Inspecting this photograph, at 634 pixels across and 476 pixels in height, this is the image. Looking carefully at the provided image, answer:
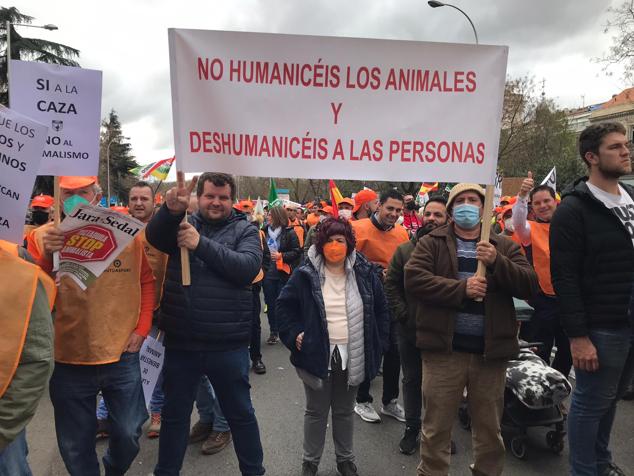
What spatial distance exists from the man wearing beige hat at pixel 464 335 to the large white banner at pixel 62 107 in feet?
6.44

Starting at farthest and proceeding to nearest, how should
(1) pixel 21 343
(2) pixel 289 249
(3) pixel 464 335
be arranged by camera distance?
(2) pixel 289 249 < (3) pixel 464 335 < (1) pixel 21 343

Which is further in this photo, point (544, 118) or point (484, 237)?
point (544, 118)

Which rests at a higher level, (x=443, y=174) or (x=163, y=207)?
(x=443, y=174)

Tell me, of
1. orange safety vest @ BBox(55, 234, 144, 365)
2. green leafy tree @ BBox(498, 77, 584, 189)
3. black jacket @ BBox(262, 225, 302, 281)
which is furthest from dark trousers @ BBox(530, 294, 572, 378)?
green leafy tree @ BBox(498, 77, 584, 189)

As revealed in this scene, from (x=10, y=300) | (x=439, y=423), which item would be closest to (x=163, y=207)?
(x=10, y=300)

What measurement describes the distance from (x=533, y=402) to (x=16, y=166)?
11.8 ft

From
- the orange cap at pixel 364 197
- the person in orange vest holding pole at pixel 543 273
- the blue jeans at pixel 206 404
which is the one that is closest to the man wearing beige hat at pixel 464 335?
the person in orange vest holding pole at pixel 543 273

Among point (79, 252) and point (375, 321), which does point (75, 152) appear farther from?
point (375, 321)

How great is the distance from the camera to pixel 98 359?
2.59 metres

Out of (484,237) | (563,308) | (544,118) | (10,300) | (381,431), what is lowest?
(381,431)

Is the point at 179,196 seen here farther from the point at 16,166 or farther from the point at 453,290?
the point at 453,290

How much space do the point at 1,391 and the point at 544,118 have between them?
32610 mm

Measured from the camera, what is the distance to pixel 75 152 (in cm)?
246

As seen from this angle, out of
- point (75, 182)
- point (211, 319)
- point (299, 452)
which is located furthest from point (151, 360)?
point (299, 452)
